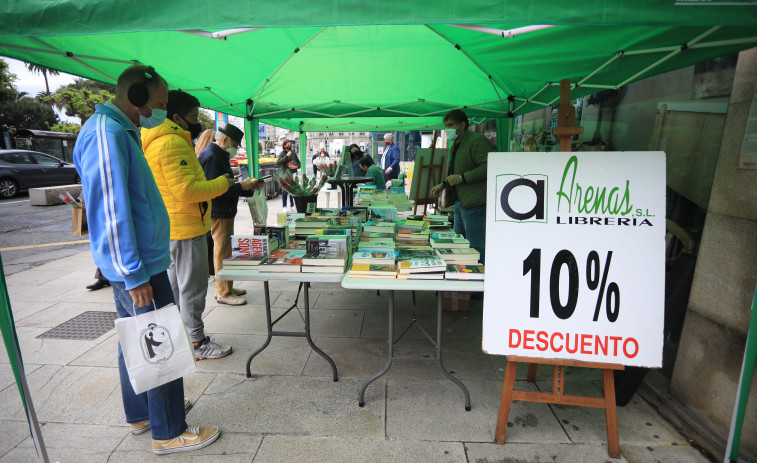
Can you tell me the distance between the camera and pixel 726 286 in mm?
2111

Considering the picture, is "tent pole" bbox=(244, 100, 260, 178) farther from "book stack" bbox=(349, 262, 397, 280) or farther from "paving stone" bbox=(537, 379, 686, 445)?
"paving stone" bbox=(537, 379, 686, 445)

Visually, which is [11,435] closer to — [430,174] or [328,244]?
[328,244]

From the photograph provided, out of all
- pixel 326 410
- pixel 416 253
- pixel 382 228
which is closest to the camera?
pixel 326 410

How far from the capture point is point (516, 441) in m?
2.15

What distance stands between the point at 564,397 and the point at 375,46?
3.45 m

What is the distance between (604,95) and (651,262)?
3.14 metres

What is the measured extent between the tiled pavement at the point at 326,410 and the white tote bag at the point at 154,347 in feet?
1.84

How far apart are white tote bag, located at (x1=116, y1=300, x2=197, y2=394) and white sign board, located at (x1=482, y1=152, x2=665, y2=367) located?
156 centimetres

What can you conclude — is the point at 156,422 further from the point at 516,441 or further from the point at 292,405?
the point at 516,441

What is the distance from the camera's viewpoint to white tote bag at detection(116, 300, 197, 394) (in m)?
1.73

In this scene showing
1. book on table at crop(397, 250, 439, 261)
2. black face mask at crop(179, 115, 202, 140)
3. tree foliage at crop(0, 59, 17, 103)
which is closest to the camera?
book on table at crop(397, 250, 439, 261)

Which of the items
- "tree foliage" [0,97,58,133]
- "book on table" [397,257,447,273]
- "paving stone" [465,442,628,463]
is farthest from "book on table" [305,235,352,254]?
"tree foliage" [0,97,58,133]

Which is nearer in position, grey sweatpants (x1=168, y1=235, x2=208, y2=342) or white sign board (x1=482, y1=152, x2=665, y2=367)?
white sign board (x1=482, y1=152, x2=665, y2=367)

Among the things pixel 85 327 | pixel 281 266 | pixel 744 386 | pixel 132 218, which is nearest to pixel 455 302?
pixel 281 266
